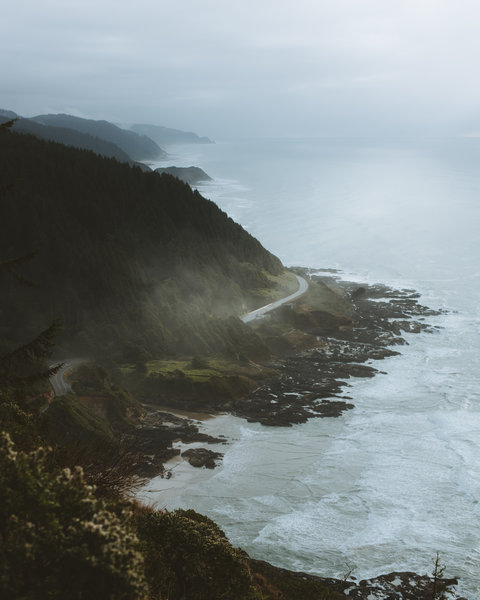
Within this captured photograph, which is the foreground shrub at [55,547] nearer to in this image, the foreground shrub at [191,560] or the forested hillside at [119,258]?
the foreground shrub at [191,560]

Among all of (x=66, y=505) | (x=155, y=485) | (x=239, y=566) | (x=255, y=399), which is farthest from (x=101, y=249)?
(x=66, y=505)

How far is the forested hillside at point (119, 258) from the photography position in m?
74.0

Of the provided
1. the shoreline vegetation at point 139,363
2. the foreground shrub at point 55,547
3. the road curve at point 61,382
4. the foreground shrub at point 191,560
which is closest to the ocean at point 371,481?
the shoreline vegetation at point 139,363

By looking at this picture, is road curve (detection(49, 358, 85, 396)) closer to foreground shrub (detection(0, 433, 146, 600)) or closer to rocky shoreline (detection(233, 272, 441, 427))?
rocky shoreline (detection(233, 272, 441, 427))

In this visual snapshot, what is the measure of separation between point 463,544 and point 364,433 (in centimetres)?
1705

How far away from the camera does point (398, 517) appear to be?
38875mm

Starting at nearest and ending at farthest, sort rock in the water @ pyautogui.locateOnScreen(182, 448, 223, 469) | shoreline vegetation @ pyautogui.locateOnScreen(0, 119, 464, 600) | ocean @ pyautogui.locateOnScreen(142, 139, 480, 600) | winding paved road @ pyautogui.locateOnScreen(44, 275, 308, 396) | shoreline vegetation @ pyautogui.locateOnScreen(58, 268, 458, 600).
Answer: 1. shoreline vegetation @ pyautogui.locateOnScreen(0, 119, 464, 600)
2. shoreline vegetation @ pyautogui.locateOnScreen(58, 268, 458, 600)
3. ocean @ pyautogui.locateOnScreen(142, 139, 480, 600)
4. rock in the water @ pyautogui.locateOnScreen(182, 448, 223, 469)
5. winding paved road @ pyautogui.locateOnScreen(44, 275, 308, 396)

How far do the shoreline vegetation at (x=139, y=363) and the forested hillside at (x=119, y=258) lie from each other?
12.3 inches

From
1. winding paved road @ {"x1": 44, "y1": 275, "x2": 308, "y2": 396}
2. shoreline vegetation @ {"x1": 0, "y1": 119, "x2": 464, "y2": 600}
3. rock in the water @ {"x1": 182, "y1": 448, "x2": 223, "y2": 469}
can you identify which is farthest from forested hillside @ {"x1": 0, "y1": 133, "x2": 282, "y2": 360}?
rock in the water @ {"x1": 182, "y1": 448, "x2": 223, "y2": 469}

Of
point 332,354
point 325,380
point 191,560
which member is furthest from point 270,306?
point 191,560

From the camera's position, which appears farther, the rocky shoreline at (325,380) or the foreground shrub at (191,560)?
the rocky shoreline at (325,380)

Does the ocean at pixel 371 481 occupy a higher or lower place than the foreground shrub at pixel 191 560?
lower

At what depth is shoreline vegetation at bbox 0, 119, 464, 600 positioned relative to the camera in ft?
41.1

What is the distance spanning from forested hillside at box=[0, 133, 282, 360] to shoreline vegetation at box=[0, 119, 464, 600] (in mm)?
312
